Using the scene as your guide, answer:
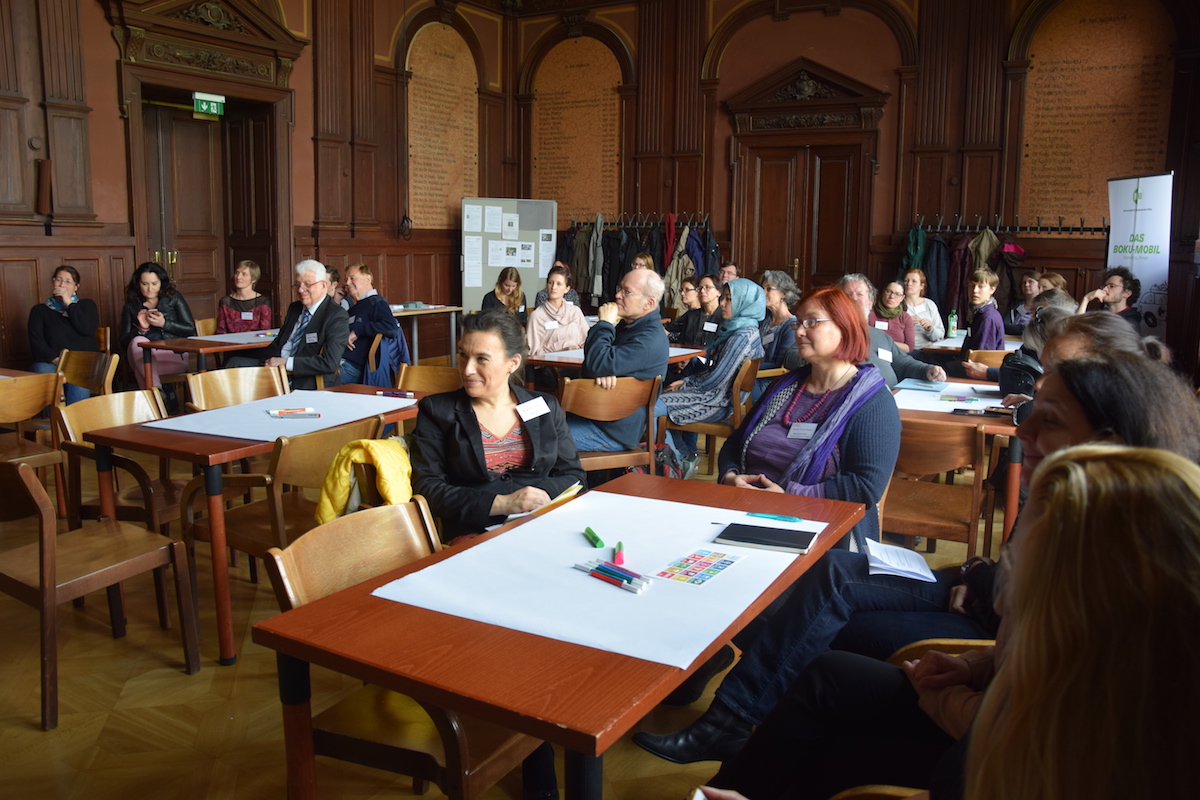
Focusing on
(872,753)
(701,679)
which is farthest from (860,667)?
(701,679)

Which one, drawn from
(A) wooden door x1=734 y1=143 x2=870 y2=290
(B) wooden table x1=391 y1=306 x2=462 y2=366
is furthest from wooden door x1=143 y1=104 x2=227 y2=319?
(A) wooden door x1=734 y1=143 x2=870 y2=290

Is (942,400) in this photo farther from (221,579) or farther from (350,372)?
(350,372)

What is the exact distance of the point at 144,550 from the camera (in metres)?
2.89

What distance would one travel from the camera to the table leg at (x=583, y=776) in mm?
1451

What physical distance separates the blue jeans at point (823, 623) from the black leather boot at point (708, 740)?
3cm

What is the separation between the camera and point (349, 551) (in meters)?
1.93

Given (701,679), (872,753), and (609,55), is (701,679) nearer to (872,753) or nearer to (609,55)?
(872,753)

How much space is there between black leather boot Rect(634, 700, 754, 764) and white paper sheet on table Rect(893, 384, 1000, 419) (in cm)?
208

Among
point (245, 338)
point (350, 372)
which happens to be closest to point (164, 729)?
point (350, 372)

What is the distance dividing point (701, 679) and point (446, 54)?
9.72 meters

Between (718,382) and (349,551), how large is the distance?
146 inches

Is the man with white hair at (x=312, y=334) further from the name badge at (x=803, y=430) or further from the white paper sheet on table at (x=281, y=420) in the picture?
the name badge at (x=803, y=430)

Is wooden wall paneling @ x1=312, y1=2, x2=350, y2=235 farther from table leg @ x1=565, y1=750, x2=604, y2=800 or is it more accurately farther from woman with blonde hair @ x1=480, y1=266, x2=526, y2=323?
table leg @ x1=565, y1=750, x2=604, y2=800

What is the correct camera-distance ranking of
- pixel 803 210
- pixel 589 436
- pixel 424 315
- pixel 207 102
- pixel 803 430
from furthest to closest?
pixel 424 315, pixel 803 210, pixel 207 102, pixel 589 436, pixel 803 430
